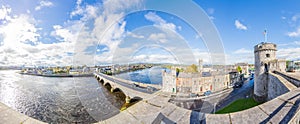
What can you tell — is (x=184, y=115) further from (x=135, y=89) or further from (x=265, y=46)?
(x=265, y=46)

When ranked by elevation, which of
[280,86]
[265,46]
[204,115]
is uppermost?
[265,46]

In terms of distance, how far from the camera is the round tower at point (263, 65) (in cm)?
1391

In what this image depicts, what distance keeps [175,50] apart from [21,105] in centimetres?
2688

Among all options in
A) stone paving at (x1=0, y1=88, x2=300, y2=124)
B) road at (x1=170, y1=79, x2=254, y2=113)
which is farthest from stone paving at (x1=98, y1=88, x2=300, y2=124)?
road at (x1=170, y1=79, x2=254, y2=113)

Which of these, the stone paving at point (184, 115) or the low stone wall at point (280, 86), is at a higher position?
the stone paving at point (184, 115)

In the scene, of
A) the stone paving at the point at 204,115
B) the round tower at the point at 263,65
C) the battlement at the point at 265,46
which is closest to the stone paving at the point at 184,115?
the stone paving at the point at 204,115

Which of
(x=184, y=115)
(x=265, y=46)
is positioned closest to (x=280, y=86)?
(x=265, y=46)

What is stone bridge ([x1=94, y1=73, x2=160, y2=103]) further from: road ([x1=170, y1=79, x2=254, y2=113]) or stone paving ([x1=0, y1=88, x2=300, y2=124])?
road ([x1=170, y1=79, x2=254, y2=113])

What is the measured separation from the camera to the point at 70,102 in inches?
850

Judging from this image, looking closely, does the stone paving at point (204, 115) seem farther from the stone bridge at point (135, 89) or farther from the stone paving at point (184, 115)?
the stone bridge at point (135, 89)

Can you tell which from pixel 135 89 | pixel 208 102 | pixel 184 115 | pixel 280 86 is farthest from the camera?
pixel 208 102

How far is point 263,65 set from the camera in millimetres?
14148

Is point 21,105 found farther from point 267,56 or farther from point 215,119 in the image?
point 267,56

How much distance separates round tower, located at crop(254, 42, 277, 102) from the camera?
45.6ft
